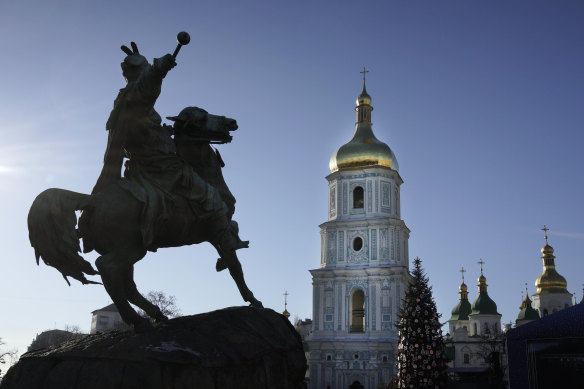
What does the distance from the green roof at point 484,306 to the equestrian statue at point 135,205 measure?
2512 inches

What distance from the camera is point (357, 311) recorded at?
4344cm

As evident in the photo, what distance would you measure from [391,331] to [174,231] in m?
36.9

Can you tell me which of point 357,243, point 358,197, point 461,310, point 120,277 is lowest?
point 120,277

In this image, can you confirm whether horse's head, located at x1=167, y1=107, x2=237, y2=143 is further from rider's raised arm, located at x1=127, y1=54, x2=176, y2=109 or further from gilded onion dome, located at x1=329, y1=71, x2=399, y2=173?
gilded onion dome, located at x1=329, y1=71, x2=399, y2=173

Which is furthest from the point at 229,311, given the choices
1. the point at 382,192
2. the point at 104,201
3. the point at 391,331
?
the point at 382,192

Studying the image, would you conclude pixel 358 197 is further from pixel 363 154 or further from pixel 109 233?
pixel 109 233

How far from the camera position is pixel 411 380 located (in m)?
23.4

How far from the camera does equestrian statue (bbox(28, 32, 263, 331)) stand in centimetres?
468

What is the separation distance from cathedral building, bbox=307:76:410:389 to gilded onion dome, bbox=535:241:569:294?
30172 millimetres

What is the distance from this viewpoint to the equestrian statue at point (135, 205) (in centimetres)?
468

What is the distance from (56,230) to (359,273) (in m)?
38.9

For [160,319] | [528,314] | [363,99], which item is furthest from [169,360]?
[528,314]

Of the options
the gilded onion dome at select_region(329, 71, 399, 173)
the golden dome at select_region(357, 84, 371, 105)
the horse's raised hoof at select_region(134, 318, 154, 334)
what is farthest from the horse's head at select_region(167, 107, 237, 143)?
the golden dome at select_region(357, 84, 371, 105)

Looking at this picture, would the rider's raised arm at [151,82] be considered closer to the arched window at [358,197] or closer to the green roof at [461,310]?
the arched window at [358,197]
